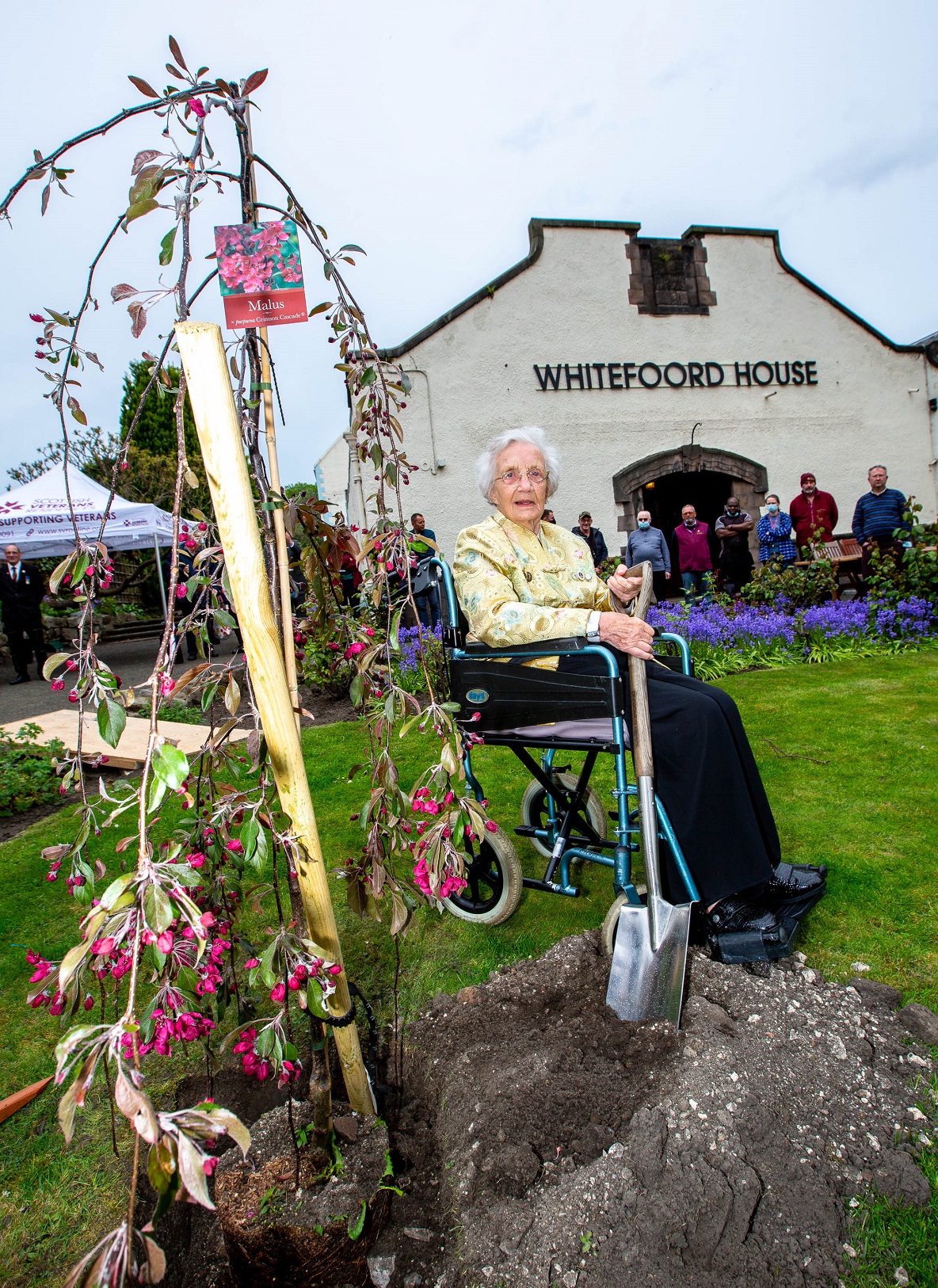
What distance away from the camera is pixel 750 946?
6.99 ft

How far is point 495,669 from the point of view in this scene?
2.42 meters

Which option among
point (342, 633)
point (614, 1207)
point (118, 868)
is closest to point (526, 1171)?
point (614, 1207)

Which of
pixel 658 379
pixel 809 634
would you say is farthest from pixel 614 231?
pixel 809 634

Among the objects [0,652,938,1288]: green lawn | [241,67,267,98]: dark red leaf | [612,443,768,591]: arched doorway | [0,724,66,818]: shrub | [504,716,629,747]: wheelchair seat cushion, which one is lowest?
[0,652,938,1288]: green lawn

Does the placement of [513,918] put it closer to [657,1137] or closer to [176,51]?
[657,1137]

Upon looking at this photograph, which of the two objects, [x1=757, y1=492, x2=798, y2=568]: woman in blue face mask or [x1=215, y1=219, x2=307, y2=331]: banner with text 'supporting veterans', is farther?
[x1=757, y1=492, x2=798, y2=568]: woman in blue face mask

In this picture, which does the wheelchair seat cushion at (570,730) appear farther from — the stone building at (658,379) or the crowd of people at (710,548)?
the stone building at (658,379)

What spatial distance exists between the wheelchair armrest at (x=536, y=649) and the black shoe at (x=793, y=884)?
2.91 ft

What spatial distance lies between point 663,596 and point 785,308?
214 inches

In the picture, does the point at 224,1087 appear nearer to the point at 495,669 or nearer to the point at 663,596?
the point at 495,669

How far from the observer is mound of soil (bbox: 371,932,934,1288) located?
134cm

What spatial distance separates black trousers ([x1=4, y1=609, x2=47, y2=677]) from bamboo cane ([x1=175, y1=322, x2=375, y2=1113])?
1065cm

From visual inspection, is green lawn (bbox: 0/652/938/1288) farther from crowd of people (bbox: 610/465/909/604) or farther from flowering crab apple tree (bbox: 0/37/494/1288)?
crowd of people (bbox: 610/465/909/604)

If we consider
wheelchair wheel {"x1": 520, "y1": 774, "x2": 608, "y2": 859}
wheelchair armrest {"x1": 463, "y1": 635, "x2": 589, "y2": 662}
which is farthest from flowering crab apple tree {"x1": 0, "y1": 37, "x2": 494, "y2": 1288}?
wheelchair wheel {"x1": 520, "y1": 774, "x2": 608, "y2": 859}
